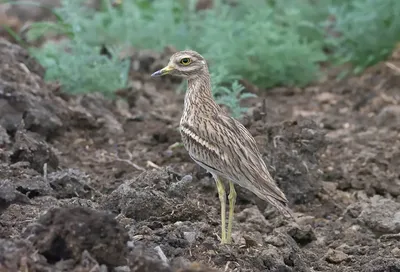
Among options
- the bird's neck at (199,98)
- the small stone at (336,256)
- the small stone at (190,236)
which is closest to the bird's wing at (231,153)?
the bird's neck at (199,98)

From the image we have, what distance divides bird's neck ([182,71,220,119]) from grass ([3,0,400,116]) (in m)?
2.50

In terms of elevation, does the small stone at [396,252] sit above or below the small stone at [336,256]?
above

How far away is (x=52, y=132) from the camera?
25.2 feet

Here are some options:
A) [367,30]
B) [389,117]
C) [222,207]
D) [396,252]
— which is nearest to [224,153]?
[222,207]

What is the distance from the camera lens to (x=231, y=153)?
18.1ft

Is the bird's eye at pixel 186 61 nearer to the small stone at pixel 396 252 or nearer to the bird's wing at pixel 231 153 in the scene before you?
the bird's wing at pixel 231 153

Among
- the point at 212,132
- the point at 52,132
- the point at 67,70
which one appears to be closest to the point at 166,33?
the point at 67,70

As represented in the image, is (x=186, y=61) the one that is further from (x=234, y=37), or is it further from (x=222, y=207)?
(x=234, y=37)

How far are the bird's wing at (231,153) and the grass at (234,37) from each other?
3004mm

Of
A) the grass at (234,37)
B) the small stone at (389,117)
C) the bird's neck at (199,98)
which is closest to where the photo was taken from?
the bird's neck at (199,98)

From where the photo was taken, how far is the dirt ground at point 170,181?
4246mm

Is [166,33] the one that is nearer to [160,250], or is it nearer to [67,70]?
[67,70]

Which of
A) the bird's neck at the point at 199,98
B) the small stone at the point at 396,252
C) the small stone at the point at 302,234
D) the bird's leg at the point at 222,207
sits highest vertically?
the bird's neck at the point at 199,98

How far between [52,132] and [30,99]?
331 mm
